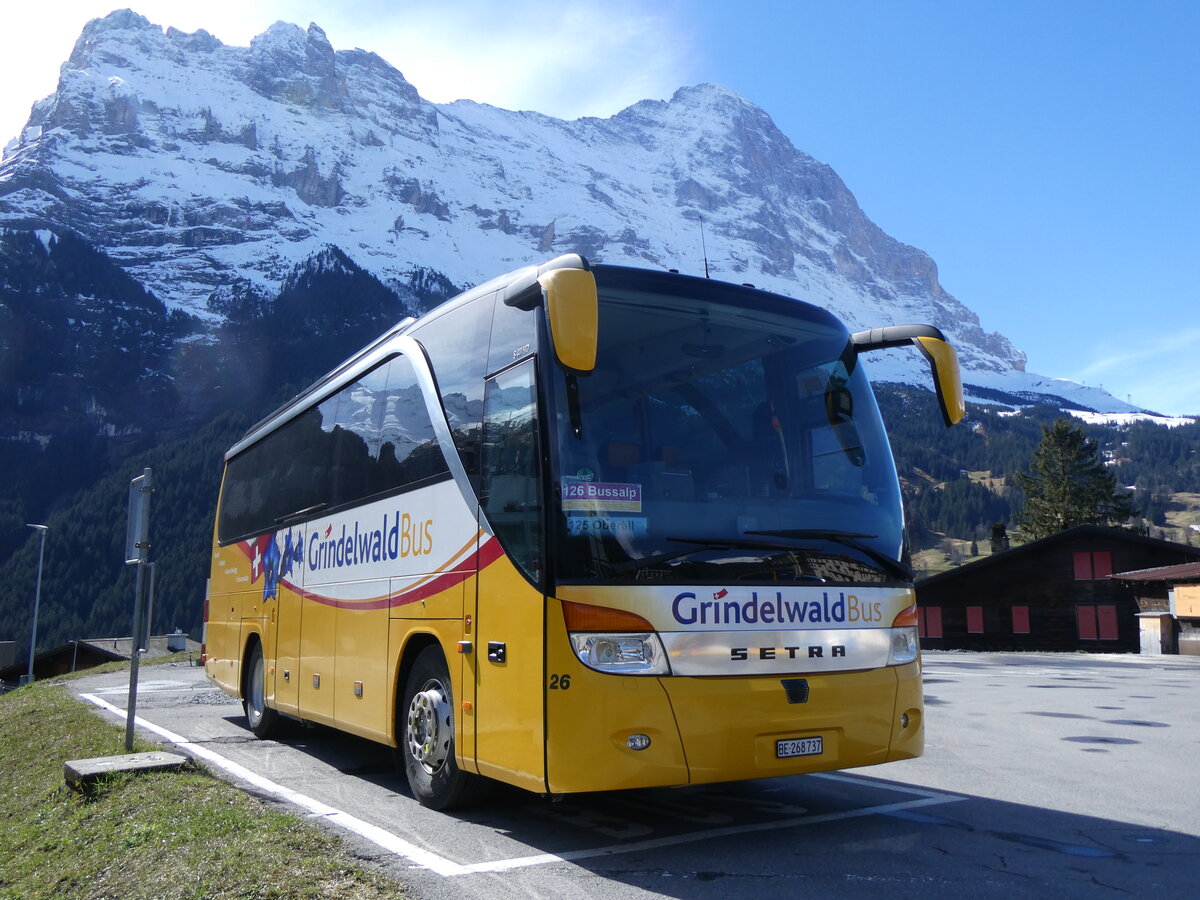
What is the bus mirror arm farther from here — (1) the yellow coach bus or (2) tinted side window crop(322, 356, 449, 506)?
(2) tinted side window crop(322, 356, 449, 506)

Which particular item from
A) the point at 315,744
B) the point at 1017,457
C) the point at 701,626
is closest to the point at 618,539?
the point at 701,626

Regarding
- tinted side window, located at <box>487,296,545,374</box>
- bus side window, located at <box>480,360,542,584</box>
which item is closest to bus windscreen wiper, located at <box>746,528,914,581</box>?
bus side window, located at <box>480,360,542,584</box>

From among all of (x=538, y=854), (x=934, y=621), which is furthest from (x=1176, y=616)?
(x=538, y=854)

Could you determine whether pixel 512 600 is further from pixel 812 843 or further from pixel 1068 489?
pixel 1068 489

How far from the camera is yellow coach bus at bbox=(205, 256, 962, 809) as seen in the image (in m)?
5.01

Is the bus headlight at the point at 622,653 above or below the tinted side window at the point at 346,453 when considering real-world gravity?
below

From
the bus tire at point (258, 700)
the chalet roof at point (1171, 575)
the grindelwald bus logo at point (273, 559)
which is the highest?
the chalet roof at point (1171, 575)

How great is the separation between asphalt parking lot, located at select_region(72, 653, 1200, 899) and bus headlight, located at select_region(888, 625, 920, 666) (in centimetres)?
93

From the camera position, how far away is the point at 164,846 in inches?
222

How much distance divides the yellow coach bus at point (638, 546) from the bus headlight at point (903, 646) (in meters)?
0.02

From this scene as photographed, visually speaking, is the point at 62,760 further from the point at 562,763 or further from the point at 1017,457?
the point at 1017,457

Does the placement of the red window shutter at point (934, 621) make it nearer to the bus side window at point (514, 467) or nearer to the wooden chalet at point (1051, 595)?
the wooden chalet at point (1051, 595)

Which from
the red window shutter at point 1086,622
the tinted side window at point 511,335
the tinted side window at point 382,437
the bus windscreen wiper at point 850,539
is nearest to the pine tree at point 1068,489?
the red window shutter at point 1086,622

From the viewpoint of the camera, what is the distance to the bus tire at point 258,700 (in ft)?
33.9
